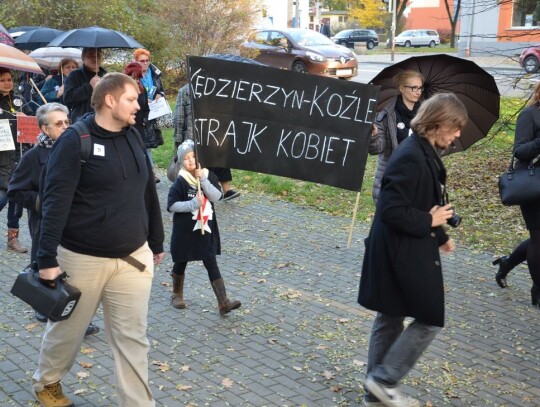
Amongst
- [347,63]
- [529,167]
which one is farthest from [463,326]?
[347,63]

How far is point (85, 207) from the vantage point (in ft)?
14.2

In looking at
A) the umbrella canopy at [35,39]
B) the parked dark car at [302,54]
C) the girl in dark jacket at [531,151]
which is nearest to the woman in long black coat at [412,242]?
the girl in dark jacket at [531,151]

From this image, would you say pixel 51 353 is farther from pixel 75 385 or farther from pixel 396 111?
pixel 396 111

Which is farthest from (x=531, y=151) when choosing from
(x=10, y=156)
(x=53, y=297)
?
(x=10, y=156)

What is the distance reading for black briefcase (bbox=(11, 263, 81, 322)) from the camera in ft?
14.0

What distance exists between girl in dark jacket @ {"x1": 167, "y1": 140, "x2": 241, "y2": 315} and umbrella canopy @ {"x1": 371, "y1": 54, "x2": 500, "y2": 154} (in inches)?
64.1

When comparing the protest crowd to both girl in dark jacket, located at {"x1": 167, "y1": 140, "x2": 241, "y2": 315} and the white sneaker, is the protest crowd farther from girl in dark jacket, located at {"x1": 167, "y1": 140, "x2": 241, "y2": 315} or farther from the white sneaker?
girl in dark jacket, located at {"x1": 167, "y1": 140, "x2": 241, "y2": 315}

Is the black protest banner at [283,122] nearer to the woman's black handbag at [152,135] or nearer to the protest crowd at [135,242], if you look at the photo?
the protest crowd at [135,242]

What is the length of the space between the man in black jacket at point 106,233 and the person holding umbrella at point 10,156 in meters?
3.95

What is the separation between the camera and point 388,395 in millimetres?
4645

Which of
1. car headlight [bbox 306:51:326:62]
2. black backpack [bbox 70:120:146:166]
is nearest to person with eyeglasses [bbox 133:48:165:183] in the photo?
black backpack [bbox 70:120:146:166]

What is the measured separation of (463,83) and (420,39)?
53.5 meters

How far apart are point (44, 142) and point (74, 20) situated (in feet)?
51.9

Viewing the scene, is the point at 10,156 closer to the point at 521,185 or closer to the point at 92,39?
the point at 92,39
